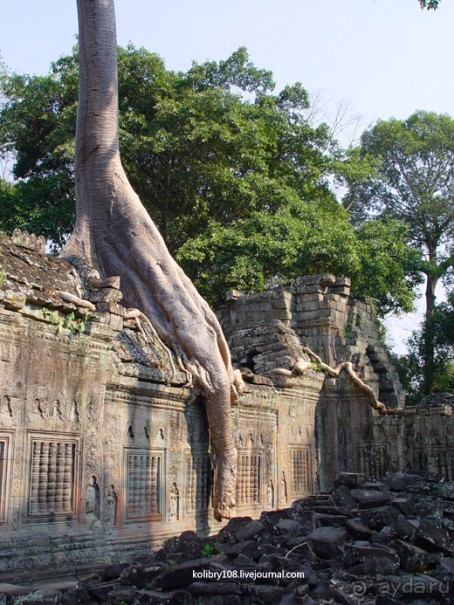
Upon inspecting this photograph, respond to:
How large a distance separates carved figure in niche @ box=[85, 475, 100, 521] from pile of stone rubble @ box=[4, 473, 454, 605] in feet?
3.38

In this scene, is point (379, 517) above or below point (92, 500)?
below

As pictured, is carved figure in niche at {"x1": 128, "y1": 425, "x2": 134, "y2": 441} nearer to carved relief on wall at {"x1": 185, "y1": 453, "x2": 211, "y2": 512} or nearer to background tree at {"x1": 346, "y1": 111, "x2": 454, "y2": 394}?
carved relief on wall at {"x1": 185, "y1": 453, "x2": 211, "y2": 512}

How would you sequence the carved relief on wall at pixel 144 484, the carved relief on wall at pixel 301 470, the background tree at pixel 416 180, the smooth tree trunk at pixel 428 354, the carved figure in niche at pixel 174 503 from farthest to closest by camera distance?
the background tree at pixel 416 180 → the smooth tree trunk at pixel 428 354 → the carved relief on wall at pixel 301 470 → the carved figure in niche at pixel 174 503 → the carved relief on wall at pixel 144 484

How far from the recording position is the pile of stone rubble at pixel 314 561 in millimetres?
4895

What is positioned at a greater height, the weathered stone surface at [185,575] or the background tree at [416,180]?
the background tree at [416,180]

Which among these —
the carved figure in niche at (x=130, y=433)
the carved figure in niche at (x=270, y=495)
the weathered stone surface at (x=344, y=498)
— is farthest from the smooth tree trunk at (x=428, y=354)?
the carved figure in niche at (x=130, y=433)

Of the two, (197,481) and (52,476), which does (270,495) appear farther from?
(52,476)

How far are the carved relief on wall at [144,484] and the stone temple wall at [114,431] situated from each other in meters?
0.02

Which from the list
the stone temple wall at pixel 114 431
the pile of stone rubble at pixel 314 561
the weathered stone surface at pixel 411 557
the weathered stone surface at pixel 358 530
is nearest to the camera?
the pile of stone rubble at pixel 314 561

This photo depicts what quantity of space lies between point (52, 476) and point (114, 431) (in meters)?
1.00

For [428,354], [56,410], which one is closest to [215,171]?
[428,354]

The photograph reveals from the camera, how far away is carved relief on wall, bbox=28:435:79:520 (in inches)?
260

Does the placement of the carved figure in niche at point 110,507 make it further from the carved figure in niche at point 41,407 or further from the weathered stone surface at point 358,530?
the weathered stone surface at point 358,530

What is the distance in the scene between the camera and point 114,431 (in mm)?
7660
